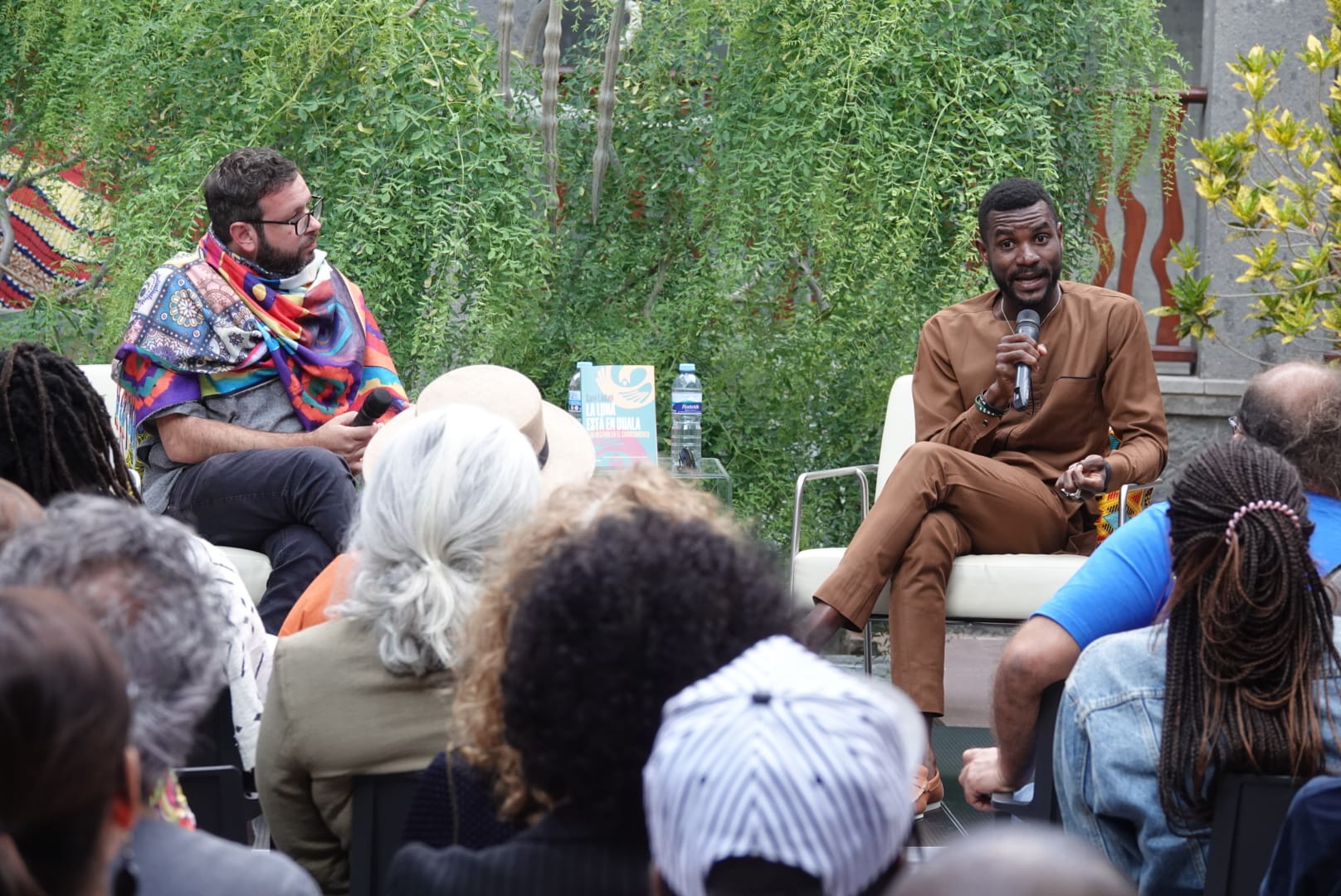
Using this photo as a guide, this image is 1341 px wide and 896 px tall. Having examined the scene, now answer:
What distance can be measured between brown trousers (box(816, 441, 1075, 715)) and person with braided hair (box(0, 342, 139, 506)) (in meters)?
1.78

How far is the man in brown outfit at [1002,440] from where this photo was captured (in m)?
3.63

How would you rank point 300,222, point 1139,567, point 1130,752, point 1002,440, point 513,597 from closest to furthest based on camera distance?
point 513,597 → point 1130,752 → point 1139,567 → point 300,222 → point 1002,440

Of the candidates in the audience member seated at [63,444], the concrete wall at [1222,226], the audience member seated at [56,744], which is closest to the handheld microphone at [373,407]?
the audience member seated at [63,444]

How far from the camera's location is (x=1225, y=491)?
71.4 inches

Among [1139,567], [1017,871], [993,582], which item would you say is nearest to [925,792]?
[993,582]

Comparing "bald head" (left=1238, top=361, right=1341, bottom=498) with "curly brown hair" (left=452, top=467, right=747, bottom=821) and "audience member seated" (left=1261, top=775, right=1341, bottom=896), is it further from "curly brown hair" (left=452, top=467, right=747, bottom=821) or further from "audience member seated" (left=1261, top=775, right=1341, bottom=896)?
"curly brown hair" (left=452, top=467, right=747, bottom=821)

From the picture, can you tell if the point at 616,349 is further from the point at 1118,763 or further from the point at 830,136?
the point at 1118,763

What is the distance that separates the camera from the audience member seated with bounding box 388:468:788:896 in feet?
4.00

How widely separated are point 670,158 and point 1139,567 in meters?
3.23

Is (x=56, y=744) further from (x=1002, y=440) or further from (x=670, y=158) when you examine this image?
(x=670, y=158)

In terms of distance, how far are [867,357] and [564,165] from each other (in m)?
1.27

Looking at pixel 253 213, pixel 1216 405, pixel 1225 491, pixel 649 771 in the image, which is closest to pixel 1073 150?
pixel 1216 405

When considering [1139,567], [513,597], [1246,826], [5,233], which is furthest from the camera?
[5,233]

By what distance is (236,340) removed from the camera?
12.6 ft
